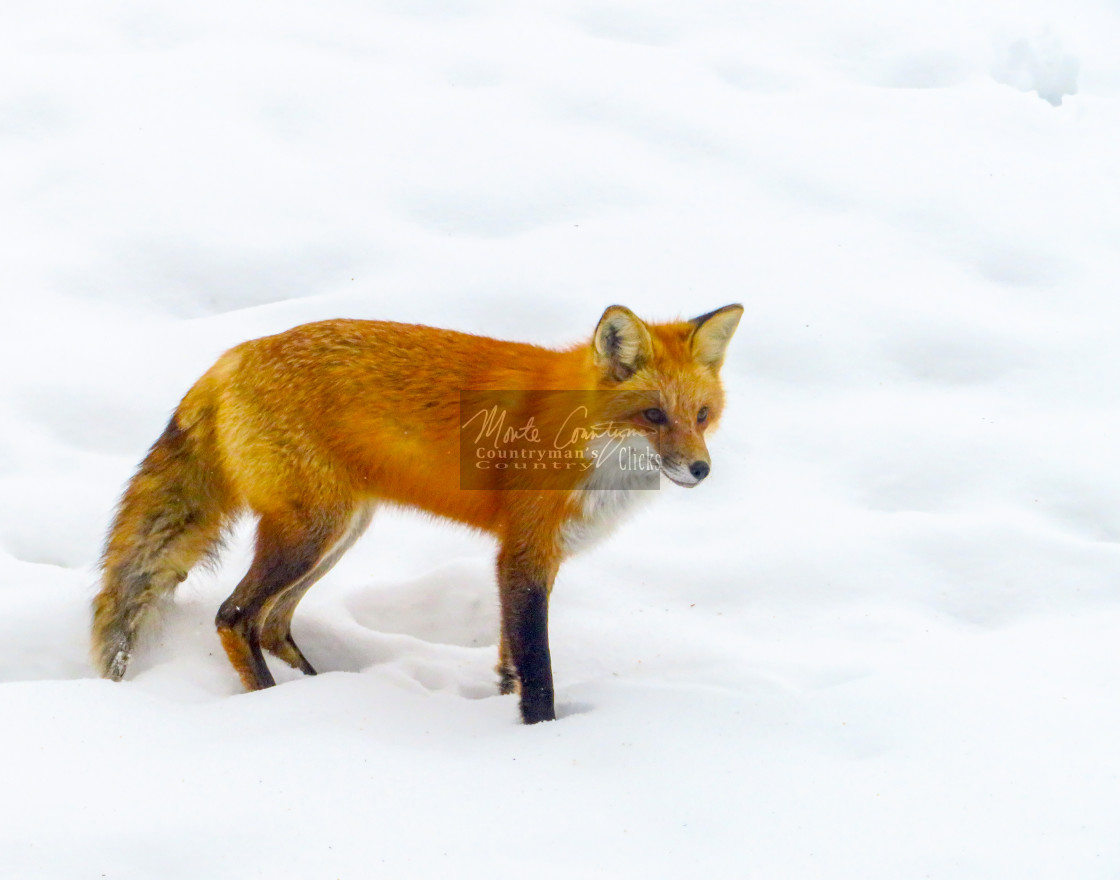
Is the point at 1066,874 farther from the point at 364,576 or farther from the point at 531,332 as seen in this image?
the point at 531,332

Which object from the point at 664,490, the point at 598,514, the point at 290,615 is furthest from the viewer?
the point at 290,615

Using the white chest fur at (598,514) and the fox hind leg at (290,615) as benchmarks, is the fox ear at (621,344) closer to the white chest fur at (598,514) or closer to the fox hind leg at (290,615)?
the white chest fur at (598,514)

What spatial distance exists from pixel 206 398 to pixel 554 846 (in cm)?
194

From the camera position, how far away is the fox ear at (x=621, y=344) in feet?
10.1

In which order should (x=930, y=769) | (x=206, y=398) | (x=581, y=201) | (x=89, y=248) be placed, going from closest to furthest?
(x=930, y=769), (x=206, y=398), (x=89, y=248), (x=581, y=201)

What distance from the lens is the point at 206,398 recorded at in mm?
3467

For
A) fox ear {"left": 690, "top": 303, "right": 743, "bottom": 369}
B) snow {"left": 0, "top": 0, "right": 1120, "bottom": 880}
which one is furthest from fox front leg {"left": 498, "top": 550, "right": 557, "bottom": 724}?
fox ear {"left": 690, "top": 303, "right": 743, "bottom": 369}

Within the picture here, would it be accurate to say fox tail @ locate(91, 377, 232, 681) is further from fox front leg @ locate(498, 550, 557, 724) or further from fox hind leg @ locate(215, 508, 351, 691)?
fox front leg @ locate(498, 550, 557, 724)

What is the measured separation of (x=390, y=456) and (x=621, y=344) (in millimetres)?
862

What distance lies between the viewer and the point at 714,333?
10.8 ft

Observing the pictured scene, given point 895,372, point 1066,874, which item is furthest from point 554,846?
point 895,372

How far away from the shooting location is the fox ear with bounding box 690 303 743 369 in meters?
3.24

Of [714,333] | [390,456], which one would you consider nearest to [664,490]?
[714,333]

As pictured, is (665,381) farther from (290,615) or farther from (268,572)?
(290,615)
